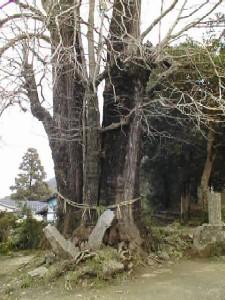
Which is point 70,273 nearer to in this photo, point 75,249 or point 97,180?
point 75,249

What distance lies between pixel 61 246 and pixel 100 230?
792 mm

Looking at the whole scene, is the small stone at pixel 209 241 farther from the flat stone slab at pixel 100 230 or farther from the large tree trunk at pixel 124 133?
the flat stone slab at pixel 100 230

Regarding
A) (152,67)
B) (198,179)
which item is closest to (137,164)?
(152,67)

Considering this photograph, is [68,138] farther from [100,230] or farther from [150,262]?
[150,262]

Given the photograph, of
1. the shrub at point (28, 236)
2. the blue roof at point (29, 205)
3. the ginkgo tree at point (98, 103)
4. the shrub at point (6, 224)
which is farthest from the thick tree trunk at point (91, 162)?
the blue roof at point (29, 205)

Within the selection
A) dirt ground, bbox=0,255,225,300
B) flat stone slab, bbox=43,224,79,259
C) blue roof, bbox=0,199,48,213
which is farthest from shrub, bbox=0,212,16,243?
flat stone slab, bbox=43,224,79,259

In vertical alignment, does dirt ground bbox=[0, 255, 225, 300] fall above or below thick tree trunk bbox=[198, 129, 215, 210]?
below

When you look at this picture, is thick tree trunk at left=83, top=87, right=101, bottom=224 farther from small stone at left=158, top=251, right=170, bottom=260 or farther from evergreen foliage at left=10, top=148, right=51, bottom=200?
evergreen foliage at left=10, top=148, right=51, bottom=200

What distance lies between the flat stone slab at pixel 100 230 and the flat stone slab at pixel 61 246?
13.3 inches

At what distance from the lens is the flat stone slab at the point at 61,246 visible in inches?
299

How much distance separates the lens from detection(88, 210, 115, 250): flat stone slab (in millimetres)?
7754

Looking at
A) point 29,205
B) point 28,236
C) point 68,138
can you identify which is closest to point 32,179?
point 29,205

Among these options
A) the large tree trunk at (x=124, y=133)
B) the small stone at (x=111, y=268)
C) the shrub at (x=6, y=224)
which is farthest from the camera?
the shrub at (x=6, y=224)

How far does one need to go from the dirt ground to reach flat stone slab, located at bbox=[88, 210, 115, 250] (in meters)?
0.96
